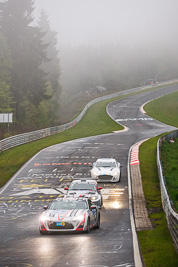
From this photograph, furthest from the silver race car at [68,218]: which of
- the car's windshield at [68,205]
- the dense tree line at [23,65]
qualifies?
the dense tree line at [23,65]

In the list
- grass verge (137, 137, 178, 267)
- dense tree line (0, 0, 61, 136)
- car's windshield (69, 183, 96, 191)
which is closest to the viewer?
grass verge (137, 137, 178, 267)

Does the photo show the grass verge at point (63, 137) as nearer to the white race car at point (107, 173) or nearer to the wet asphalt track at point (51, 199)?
the wet asphalt track at point (51, 199)

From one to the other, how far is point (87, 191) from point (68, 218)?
22.8 feet

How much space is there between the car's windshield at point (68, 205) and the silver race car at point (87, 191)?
4.25 m

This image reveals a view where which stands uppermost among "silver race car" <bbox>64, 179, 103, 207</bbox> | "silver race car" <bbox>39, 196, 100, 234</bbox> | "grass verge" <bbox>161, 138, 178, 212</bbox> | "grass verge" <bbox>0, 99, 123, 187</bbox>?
"silver race car" <bbox>39, 196, 100, 234</bbox>

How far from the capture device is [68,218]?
55.0ft

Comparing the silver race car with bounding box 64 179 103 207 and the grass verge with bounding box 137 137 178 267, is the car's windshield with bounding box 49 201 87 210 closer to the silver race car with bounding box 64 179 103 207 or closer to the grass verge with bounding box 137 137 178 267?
the grass verge with bounding box 137 137 178 267

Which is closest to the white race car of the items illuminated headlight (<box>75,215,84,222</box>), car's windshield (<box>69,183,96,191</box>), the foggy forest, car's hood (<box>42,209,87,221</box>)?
car's windshield (<box>69,183,96,191</box>)

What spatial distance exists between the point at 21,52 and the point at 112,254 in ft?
203

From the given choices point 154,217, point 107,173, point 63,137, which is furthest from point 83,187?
point 63,137

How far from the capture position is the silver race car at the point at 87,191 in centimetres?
2292

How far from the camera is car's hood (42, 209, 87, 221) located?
1680 cm

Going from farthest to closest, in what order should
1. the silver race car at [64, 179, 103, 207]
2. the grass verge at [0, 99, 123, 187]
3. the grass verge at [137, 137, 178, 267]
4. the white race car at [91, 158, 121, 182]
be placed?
the grass verge at [0, 99, 123, 187] < the white race car at [91, 158, 121, 182] < the silver race car at [64, 179, 103, 207] < the grass verge at [137, 137, 178, 267]

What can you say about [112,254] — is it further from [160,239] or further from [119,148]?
[119,148]
